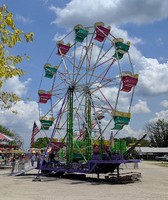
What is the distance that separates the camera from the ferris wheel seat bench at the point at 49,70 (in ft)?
92.5

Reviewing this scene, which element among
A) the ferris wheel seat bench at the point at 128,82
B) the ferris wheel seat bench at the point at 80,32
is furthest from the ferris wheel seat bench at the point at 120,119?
the ferris wheel seat bench at the point at 80,32

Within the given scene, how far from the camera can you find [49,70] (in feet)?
92.8

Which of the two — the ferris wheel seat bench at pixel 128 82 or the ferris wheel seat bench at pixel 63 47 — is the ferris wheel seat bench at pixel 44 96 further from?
the ferris wheel seat bench at pixel 128 82

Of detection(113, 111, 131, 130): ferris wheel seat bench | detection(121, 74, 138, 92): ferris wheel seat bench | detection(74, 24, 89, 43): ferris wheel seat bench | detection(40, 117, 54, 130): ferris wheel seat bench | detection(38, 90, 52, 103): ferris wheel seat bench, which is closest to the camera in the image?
detection(113, 111, 131, 130): ferris wheel seat bench

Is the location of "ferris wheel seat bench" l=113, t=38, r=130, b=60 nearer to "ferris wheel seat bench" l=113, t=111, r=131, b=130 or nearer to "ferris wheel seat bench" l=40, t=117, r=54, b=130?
"ferris wheel seat bench" l=113, t=111, r=131, b=130

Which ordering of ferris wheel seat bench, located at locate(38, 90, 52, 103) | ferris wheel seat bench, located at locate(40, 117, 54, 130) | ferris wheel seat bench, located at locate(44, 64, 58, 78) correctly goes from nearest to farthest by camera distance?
ferris wheel seat bench, located at locate(40, 117, 54, 130) < ferris wheel seat bench, located at locate(38, 90, 52, 103) < ferris wheel seat bench, located at locate(44, 64, 58, 78)

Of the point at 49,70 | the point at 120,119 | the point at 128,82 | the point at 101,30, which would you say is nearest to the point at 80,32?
the point at 101,30

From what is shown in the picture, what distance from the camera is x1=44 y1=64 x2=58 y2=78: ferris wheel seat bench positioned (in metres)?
28.2

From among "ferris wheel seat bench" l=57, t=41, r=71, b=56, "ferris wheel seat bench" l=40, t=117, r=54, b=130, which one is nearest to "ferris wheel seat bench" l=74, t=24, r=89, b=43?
"ferris wheel seat bench" l=57, t=41, r=71, b=56

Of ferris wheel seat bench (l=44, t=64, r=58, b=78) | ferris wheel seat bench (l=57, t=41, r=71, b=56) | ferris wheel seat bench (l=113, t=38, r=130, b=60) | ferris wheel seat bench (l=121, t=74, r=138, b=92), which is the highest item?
ferris wheel seat bench (l=57, t=41, r=71, b=56)

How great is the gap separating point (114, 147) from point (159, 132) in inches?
3442

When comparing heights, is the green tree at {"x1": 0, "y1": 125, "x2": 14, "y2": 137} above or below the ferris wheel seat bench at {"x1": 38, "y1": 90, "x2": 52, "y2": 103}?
above

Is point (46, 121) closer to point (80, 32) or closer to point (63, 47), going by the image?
point (63, 47)

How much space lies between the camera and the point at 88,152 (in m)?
23.1
